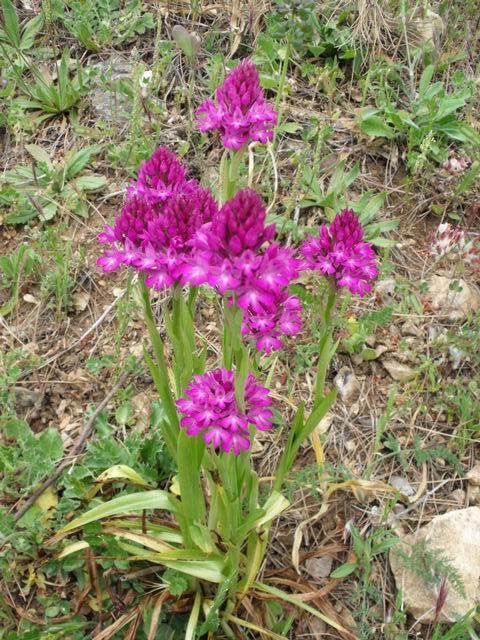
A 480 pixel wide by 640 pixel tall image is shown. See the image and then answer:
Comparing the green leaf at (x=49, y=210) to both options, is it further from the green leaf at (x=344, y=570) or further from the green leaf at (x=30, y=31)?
the green leaf at (x=344, y=570)

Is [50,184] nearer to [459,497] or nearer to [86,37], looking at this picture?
[86,37]

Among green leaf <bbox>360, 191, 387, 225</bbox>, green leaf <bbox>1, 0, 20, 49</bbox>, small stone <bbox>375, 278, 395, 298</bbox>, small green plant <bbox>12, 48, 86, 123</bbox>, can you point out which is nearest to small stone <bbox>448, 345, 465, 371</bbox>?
small stone <bbox>375, 278, 395, 298</bbox>

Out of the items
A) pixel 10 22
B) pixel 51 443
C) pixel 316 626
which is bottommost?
pixel 316 626

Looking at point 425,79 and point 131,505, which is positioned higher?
point 425,79

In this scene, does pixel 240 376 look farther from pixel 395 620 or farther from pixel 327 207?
pixel 327 207

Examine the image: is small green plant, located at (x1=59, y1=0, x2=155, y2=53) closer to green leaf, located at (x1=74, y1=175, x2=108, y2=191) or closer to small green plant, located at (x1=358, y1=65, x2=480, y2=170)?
green leaf, located at (x1=74, y1=175, x2=108, y2=191)

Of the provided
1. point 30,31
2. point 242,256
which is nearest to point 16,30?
point 30,31

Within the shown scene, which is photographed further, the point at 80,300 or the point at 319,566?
the point at 80,300
